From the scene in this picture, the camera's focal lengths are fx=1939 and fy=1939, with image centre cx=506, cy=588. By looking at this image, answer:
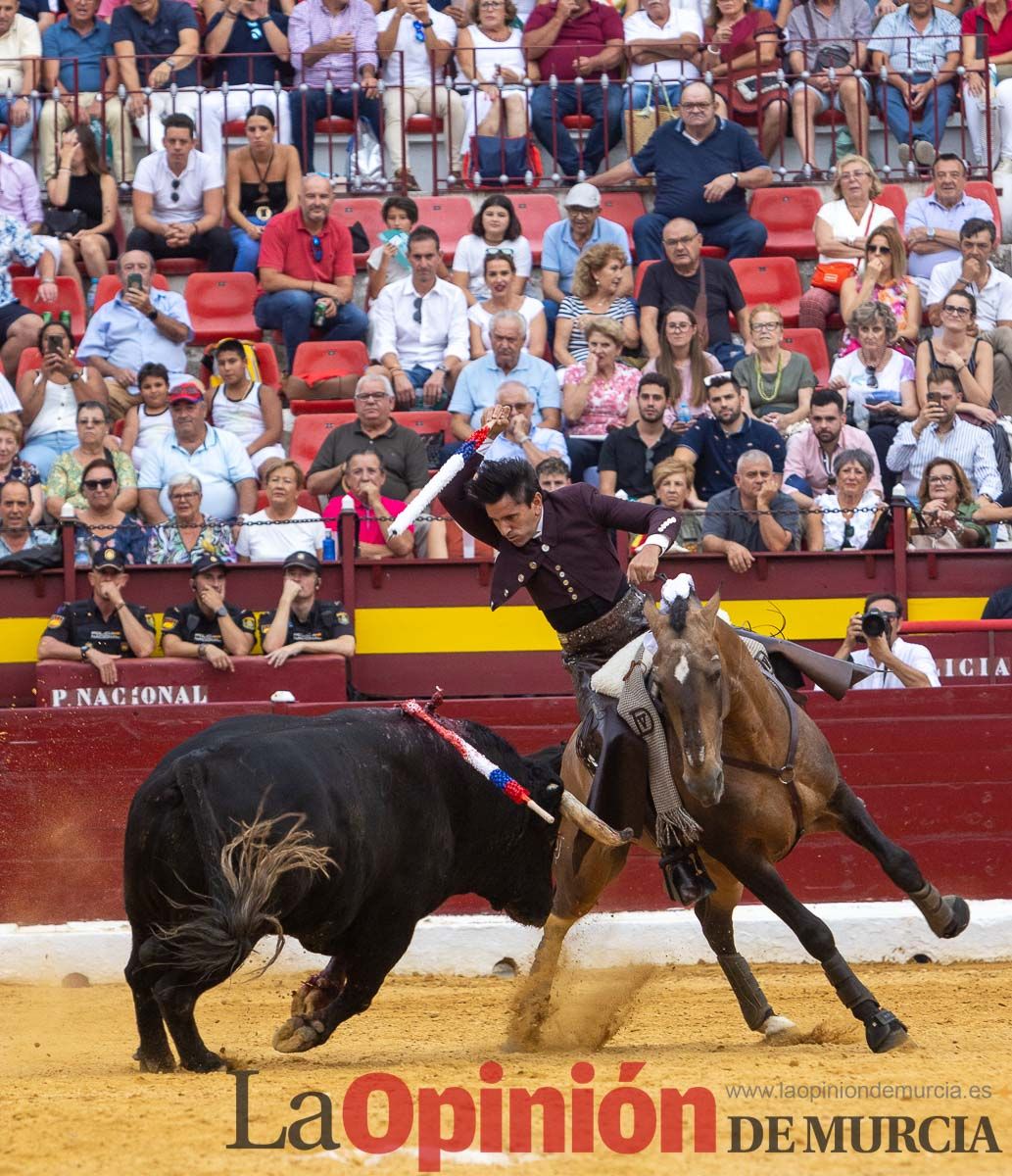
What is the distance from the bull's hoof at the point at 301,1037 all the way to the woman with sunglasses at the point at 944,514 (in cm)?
472

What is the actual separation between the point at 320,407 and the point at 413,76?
303 centimetres

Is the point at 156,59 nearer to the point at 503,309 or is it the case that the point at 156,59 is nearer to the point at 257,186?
the point at 257,186

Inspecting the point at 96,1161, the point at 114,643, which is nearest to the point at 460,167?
the point at 114,643

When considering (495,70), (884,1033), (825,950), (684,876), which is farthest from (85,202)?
(884,1033)

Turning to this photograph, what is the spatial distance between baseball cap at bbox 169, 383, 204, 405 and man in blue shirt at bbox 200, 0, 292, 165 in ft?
9.56

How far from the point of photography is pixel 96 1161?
14.1 feet

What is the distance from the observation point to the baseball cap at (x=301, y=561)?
9156mm

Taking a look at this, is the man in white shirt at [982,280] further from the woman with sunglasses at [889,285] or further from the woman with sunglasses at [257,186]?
the woman with sunglasses at [257,186]

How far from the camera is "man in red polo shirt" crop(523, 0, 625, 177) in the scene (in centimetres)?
1288

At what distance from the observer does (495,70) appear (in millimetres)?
12734

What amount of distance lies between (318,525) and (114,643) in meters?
1.21

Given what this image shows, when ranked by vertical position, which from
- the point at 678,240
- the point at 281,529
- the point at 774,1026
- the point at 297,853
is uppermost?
the point at 678,240

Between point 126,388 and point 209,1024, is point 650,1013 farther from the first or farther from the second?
point 126,388

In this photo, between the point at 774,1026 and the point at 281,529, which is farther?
the point at 281,529
